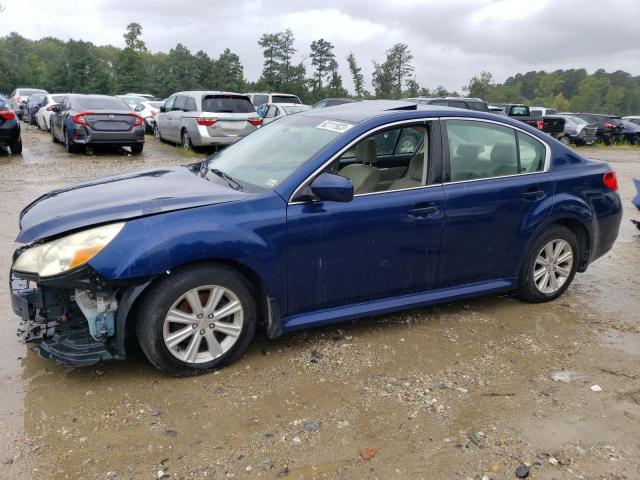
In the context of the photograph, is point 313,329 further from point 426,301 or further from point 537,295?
point 537,295

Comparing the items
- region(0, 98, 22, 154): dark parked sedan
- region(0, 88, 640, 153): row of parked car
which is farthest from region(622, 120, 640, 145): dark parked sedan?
region(0, 98, 22, 154): dark parked sedan

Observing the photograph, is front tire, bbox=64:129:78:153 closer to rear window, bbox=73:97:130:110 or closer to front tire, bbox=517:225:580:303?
rear window, bbox=73:97:130:110

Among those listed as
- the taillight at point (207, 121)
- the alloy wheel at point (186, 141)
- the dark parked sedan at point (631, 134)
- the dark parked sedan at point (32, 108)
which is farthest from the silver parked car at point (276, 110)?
the dark parked sedan at point (631, 134)

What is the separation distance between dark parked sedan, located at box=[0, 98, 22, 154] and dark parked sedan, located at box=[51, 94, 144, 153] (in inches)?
43.7

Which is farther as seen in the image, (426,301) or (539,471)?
(426,301)

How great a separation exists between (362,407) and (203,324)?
107 centimetres

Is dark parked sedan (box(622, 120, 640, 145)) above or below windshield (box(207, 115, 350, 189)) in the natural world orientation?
below

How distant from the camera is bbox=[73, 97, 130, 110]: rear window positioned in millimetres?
13469

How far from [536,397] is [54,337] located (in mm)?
2909

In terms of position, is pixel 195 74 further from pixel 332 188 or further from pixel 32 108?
pixel 332 188

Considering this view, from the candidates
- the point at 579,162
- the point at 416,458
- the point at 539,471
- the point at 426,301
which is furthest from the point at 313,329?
the point at 579,162

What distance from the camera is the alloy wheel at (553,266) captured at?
4812 millimetres

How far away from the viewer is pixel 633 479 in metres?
2.78

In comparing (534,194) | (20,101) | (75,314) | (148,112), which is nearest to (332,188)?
(75,314)
